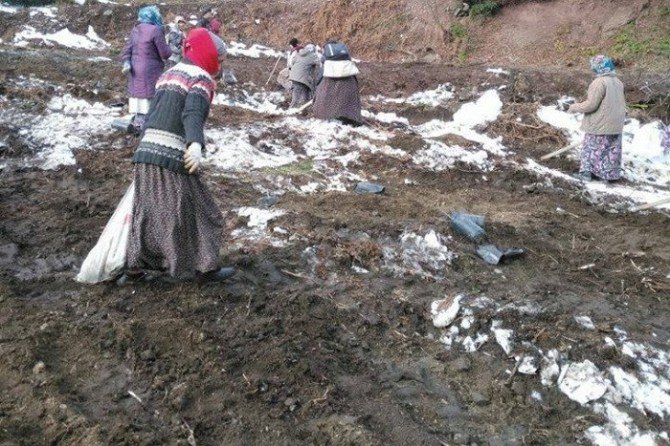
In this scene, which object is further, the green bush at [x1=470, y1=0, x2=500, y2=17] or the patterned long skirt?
the green bush at [x1=470, y1=0, x2=500, y2=17]

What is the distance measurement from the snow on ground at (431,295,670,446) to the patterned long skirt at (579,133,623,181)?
414 cm

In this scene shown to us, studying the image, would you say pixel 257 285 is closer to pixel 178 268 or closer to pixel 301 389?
pixel 178 268

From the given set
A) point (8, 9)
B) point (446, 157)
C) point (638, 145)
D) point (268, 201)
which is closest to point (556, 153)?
point (446, 157)

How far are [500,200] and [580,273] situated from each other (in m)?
1.98

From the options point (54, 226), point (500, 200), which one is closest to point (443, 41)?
point (500, 200)

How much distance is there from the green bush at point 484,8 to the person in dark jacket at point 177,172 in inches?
405

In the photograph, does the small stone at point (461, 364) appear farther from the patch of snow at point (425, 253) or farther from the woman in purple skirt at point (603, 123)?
Answer: the woman in purple skirt at point (603, 123)

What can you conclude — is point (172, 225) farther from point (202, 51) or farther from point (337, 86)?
point (337, 86)

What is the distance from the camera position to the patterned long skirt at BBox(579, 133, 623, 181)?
7547 millimetres

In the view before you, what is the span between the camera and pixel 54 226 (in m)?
4.89

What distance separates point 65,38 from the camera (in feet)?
43.2

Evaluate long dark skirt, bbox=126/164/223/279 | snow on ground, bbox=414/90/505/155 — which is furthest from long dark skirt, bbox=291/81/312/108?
long dark skirt, bbox=126/164/223/279

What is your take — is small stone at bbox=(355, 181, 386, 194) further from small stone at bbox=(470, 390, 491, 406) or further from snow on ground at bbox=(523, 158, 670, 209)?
small stone at bbox=(470, 390, 491, 406)

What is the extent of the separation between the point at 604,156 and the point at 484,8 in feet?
20.8
